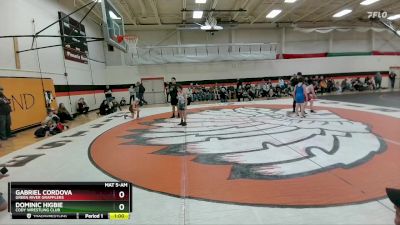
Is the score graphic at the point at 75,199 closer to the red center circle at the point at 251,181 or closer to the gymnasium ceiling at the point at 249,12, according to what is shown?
the red center circle at the point at 251,181

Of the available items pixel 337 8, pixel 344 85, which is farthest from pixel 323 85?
pixel 337 8

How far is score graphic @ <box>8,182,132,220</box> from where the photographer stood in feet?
6.61

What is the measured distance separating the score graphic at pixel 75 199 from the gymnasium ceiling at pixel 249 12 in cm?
1372

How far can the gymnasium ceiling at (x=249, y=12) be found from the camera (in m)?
15.9

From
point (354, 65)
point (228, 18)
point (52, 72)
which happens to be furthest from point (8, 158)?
point (354, 65)

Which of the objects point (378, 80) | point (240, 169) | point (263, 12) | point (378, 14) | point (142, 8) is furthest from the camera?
point (378, 80)

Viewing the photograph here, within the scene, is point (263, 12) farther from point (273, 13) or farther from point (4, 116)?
point (4, 116)

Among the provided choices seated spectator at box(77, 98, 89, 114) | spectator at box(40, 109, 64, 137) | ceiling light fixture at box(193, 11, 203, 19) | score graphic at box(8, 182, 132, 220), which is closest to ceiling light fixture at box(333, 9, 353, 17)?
ceiling light fixture at box(193, 11, 203, 19)

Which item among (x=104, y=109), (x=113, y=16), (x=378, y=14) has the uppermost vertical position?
(x=378, y=14)

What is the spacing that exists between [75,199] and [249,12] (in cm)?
1819

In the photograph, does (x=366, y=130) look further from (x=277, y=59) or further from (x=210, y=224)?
(x=277, y=59)

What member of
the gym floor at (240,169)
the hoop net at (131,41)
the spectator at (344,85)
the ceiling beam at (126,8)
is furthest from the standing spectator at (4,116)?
the spectator at (344,85)

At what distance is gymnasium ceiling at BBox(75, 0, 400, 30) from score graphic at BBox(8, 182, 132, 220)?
45.0ft

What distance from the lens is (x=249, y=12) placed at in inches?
719
